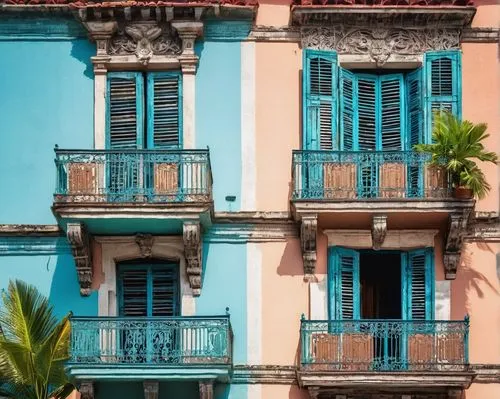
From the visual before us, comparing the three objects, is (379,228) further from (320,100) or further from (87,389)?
(87,389)

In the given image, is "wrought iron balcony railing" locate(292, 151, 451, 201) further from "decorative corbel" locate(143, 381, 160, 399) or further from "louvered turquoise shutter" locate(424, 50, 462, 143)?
"decorative corbel" locate(143, 381, 160, 399)

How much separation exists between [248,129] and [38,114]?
3.59 metres

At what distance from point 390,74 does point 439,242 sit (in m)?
3.10

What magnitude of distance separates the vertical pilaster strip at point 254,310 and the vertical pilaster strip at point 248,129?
83 cm

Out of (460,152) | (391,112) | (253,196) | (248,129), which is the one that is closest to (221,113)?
(248,129)

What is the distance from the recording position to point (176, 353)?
984 inches

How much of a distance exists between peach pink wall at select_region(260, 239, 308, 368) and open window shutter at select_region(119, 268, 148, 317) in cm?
202

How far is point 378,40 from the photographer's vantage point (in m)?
27.1

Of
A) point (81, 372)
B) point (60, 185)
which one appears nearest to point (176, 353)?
point (81, 372)

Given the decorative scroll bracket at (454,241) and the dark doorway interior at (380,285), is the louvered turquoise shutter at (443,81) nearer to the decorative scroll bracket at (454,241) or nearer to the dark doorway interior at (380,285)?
the decorative scroll bracket at (454,241)

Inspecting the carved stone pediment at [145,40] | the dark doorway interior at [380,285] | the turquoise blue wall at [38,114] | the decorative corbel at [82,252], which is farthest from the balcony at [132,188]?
the dark doorway interior at [380,285]

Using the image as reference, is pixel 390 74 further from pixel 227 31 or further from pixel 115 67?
pixel 115 67

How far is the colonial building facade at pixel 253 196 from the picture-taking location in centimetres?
2536

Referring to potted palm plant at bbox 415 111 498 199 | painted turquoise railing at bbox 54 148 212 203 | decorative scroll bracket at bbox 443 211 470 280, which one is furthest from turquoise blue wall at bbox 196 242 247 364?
potted palm plant at bbox 415 111 498 199
